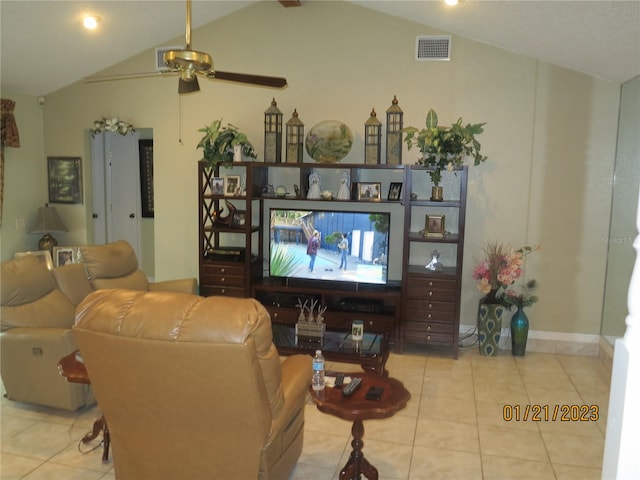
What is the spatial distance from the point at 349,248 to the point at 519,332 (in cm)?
180

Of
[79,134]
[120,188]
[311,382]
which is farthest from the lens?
[120,188]

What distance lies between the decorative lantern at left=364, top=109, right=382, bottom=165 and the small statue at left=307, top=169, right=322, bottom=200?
0.56 metres

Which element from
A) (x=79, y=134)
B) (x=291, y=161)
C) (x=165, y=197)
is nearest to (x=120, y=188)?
(x=79, y=134)

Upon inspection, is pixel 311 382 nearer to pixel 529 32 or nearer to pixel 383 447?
pixel 383 447

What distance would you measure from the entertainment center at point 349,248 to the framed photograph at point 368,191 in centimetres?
1

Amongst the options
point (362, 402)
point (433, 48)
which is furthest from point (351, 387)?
point (433, 48)

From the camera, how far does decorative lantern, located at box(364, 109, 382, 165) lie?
15.8 ft

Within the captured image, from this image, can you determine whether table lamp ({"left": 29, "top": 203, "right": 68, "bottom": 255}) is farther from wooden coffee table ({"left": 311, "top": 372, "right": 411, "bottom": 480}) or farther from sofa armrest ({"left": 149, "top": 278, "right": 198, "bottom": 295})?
wooden coffee table ({"left": 311, "top": 372, "right": 411, "bottom": 480})

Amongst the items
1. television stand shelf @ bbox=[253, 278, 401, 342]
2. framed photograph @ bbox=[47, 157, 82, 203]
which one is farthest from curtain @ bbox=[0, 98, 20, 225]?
television stand shelf @ bbox=[253, 278, 401, 342]

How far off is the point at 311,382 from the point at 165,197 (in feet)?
12.8

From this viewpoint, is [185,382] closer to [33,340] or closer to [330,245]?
[33,340]

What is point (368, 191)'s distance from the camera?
4.95 meters

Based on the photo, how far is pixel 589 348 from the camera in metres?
4.84

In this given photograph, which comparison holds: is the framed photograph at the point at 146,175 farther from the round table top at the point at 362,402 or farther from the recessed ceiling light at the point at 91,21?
A: the round table top at the point at 362,402
